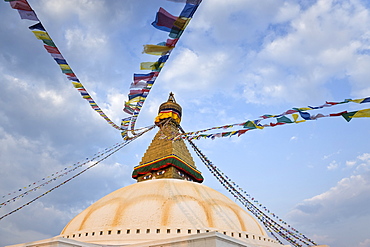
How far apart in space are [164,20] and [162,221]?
24.8 feet

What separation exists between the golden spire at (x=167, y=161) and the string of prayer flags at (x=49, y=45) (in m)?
6.73

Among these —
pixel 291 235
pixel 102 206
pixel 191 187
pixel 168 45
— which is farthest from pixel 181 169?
pixel 168 45

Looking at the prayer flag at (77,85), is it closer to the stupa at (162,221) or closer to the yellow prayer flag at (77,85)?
the yellow prayer flag at (77,85)

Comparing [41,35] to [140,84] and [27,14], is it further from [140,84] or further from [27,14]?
[140,84]

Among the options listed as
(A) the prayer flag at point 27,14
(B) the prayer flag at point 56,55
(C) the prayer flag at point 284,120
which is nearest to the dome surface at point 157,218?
(C) the prayer flag at point 284,120

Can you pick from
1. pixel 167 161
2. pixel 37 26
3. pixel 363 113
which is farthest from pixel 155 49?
pixel 167 161

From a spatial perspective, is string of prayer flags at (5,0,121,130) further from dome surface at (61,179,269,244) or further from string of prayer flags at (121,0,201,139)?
dome surface at (61,179,269,244)

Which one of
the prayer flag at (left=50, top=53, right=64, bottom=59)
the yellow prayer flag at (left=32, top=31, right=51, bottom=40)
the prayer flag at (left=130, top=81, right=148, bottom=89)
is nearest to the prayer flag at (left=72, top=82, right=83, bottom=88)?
the prayer flag at (left=50, top=53, right=64, bottom=59)

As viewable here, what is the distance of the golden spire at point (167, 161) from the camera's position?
17.0 meters

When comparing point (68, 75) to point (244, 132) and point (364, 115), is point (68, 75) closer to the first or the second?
point (244, 132)

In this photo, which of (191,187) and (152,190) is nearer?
(152,190)

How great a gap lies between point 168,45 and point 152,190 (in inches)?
310

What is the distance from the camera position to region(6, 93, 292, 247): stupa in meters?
→ 8.66

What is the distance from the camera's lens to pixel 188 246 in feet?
25.4
